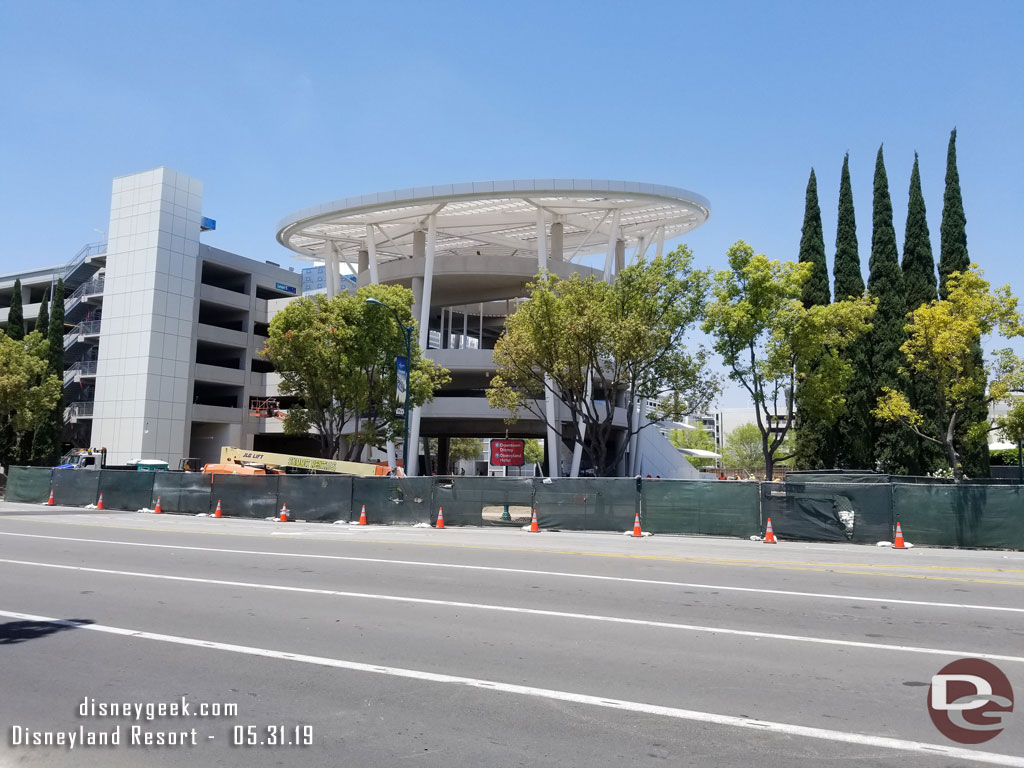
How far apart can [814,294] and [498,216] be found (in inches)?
744

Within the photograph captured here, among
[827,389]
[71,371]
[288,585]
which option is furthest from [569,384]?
[71,371]

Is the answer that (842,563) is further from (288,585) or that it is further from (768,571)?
(288,585)

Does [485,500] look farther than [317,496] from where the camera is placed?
No

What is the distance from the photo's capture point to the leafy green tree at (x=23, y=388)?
4319 cm

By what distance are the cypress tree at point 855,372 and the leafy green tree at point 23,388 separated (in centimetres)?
4587

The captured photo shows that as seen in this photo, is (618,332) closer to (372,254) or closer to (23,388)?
(372,254)

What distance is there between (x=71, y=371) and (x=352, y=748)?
60882 millimetres

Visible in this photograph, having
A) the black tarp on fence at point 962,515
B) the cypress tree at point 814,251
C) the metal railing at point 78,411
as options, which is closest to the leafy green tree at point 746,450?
the cypress tree at point 814,251

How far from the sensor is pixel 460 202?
139 ft

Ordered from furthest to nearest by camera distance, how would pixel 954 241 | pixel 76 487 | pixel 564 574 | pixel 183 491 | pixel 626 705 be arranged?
pixel 954 241, pixel 76 487, pixel 183 491, pixel 564 574, pixel 626 705

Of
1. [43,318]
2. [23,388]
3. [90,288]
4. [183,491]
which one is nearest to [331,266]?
[23,388]

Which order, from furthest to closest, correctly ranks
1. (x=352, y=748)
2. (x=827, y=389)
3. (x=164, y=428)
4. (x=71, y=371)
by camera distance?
(x=71, y=371)
(x=164, y=428)
(x=827, y=389)
(x=352, y=748)

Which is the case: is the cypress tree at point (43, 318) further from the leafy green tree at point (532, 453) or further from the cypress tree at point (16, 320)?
the leafy green tree at point (532, 453)

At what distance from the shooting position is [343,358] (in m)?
34.4
